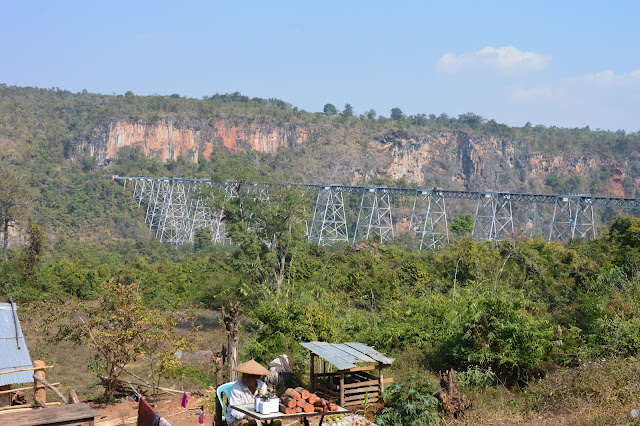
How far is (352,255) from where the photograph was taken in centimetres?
2559

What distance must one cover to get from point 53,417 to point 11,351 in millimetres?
3031

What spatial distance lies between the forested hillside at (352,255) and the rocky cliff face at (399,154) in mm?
187

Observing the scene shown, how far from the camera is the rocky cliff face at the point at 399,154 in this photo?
239ft

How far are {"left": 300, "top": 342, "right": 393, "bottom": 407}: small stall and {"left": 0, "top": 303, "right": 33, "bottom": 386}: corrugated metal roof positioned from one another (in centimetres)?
320

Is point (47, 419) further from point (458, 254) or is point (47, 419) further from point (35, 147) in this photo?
point (35, 147)

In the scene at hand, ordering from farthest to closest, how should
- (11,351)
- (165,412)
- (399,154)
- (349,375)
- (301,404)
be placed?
(399,154), (165,412), (349,375), (11,351), (301,404)

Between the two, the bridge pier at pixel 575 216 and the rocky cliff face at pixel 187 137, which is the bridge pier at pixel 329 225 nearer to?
the bridge pier at pixel 575 216

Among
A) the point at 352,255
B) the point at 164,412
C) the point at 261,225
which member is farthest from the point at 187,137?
the point at 164,412

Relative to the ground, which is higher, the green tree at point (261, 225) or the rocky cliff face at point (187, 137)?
the rocky cliff face at point (187, 137)

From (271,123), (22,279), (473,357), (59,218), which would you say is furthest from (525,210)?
(473,357)

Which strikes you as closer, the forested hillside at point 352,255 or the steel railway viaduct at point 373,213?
the forested hillside at point 352,255

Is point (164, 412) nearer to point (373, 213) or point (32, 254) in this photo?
point (32, 254)

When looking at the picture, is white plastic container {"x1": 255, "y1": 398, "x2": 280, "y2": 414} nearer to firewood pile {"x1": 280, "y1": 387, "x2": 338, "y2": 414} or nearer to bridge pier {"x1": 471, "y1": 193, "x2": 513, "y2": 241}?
firewood pile {"x1": 280, "y1": 387, "x2": 338, "y2": 414}

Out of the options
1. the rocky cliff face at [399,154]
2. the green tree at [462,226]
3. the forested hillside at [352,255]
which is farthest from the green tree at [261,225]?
the rocky cliff face at [399,154]
